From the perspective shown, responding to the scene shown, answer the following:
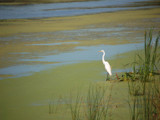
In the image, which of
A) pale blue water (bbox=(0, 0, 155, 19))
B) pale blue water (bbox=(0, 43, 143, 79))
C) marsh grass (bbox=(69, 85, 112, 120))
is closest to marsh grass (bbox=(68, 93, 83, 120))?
marsh grass (bbox=(69, 85, 112, 120))

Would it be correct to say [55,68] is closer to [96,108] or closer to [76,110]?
[76,110]

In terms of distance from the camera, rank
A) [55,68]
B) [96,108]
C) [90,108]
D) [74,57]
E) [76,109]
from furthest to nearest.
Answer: [74,57] < [55,68] < [76,109] < [96,108] < [90,108]

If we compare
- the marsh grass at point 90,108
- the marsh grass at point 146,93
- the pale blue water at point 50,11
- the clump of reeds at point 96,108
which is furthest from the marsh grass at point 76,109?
the pale blue water at point 50,11

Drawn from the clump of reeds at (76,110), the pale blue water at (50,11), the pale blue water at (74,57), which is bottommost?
the pale blue water at (50,11)

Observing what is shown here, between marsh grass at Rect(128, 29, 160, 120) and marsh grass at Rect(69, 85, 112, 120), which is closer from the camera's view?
marsh grass at Rect(128, 29, 160, 120)

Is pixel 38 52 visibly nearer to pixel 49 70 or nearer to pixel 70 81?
pixel 49 70

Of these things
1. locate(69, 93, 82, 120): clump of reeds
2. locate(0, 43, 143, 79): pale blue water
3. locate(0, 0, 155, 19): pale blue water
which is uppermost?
locate(69, 93, 82, 120): clump of reeds

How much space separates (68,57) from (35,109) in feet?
10.1

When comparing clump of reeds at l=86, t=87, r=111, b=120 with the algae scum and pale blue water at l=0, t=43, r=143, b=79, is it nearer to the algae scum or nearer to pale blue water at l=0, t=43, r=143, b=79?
the algae scum

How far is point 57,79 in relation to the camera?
A: 5012 mm

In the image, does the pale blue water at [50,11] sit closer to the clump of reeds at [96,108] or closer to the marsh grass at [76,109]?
the marsh grass at [76,109]

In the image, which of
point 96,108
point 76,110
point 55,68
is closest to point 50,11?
point 55,68

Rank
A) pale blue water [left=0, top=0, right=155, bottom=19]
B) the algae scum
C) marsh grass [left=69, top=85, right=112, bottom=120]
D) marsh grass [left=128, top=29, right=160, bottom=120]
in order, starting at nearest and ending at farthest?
marsh grass [left=128, top=29, right=160, bottom=120] → marsh grass [left=69, top=85, right=112, bottom=120] → the algae scum → pale blue water [left=0, top=0, right=155, bottom=19]

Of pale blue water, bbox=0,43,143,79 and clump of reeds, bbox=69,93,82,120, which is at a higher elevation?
clump of reeds, bbox=69,93,82,120
